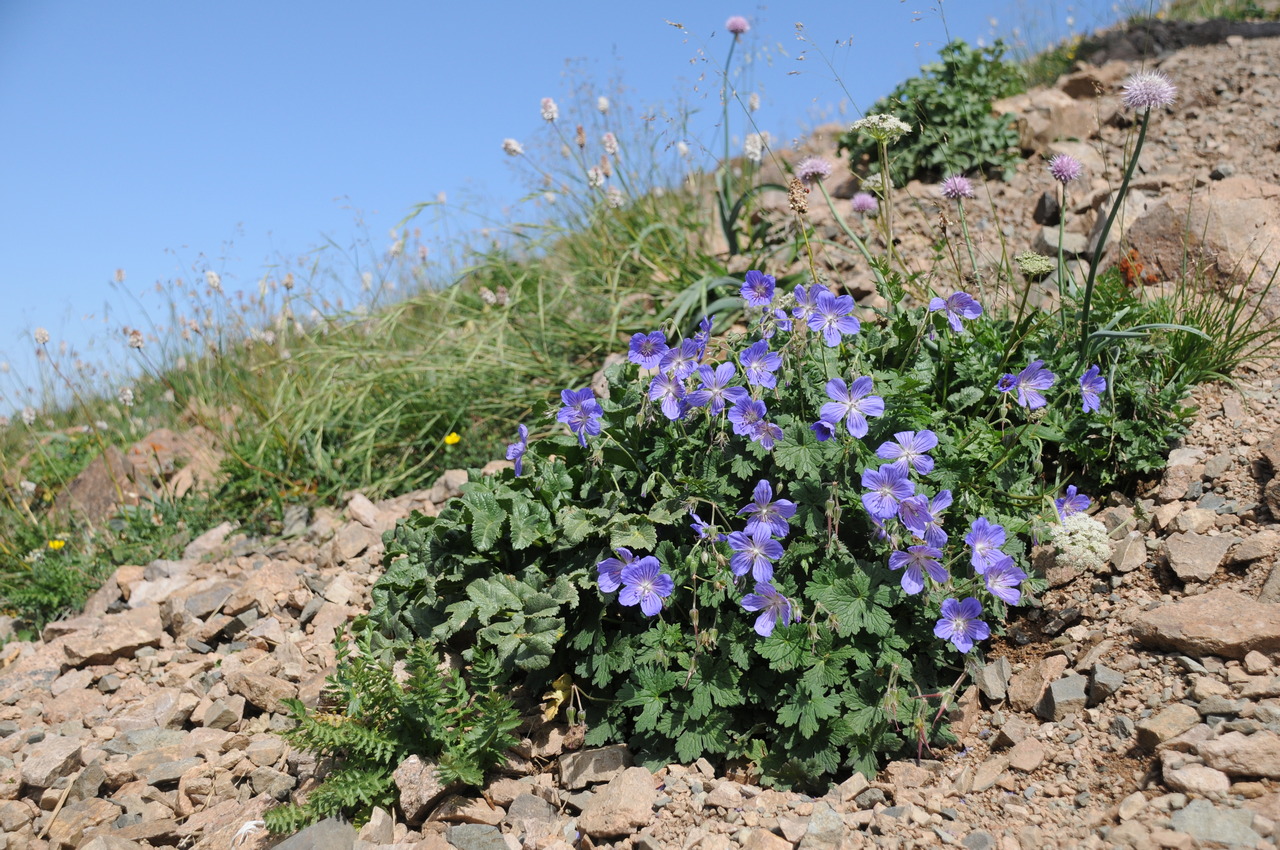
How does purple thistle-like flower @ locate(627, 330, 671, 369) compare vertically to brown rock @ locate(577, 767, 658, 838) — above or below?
above

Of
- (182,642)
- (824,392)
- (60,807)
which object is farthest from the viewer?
(182,642)

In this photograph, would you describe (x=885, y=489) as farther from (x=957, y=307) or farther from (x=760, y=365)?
(x=957, y=307)

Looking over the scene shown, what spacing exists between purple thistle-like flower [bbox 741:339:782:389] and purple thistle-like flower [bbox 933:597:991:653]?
2.43 feet

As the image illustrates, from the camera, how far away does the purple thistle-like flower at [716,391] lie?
2.40 meters

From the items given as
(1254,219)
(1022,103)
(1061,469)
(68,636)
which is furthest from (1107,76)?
(68,636)

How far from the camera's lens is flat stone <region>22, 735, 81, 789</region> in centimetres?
288

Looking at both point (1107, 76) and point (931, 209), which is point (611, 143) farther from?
point (1107, 76)

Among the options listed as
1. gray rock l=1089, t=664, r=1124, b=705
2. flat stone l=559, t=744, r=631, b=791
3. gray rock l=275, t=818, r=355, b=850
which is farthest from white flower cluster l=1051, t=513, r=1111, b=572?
gray rock l=275, t=818, r=355, b=850

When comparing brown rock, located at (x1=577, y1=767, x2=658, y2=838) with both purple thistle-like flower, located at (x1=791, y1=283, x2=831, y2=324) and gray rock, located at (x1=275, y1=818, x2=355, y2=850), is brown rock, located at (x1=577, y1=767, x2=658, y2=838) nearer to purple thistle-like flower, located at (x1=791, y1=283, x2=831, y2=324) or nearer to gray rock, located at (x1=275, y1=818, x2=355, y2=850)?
gray rock, located at (x1=275, y1=818, x2=355, y2=850)

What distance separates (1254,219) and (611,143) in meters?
3.27

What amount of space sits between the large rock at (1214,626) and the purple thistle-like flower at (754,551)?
1062 mm

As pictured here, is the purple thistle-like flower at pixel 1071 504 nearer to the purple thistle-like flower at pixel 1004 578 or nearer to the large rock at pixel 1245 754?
→ the purple thistle-like flower at pixel 1004 578

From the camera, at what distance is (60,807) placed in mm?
2779

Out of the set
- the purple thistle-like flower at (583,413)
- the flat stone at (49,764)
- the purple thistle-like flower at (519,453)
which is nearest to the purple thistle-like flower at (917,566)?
the purple thistle-like flower at (583,413)
